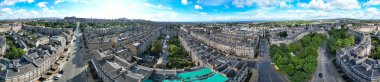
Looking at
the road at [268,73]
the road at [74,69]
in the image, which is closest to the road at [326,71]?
the road at [268,73]

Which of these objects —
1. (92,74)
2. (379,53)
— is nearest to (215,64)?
(92,74)

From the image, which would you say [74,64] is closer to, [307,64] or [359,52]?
[307,64]

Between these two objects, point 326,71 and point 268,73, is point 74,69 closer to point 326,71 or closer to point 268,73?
point 268,73

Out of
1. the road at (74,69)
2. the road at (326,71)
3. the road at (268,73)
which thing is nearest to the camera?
the road at (268,73)

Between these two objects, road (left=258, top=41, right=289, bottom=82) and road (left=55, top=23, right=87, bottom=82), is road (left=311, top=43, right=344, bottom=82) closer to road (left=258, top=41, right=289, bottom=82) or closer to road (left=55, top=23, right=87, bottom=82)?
road (left=258, top=41, right=289, bottom=82)

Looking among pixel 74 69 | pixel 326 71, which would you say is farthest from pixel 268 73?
pixel 74 69

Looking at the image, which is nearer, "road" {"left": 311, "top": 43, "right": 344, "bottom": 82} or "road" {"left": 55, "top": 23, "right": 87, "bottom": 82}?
"road" {"left": 55, "top": 23, "right": 87, "bottom": 82}

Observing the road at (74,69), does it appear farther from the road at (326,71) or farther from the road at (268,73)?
the road at (326,71)

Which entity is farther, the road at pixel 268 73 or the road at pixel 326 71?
the road at pixel 326 71

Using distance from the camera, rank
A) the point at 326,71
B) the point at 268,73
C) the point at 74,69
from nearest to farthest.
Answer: the point at 268,73 < the point at 326,71 < the point at 74,69

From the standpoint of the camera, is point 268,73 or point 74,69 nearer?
point 268,73

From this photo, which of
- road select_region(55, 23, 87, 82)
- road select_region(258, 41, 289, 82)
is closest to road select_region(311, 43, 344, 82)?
road select_region(258, 41, 289, 82)
